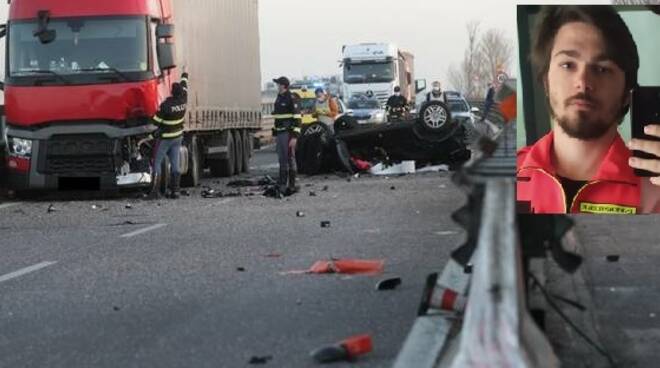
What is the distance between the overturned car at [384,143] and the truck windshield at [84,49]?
237 inches

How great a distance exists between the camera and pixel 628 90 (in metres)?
6.57

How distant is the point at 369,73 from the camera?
42500mm

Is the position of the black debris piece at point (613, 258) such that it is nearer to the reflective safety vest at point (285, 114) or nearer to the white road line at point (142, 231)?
the white road line at point (142, 231)

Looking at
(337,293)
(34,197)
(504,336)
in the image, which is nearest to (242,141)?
(34,197)

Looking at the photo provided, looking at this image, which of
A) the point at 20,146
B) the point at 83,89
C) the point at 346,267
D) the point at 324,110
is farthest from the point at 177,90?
the point at 324,110

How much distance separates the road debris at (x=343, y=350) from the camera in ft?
20.2

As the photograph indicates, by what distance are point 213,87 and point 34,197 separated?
492cm

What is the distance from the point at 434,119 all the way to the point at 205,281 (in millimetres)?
13332

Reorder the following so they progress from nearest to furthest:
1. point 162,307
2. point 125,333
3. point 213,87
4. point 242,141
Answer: point 125,333 < point 162,307 < point 213,87 < point 242,141

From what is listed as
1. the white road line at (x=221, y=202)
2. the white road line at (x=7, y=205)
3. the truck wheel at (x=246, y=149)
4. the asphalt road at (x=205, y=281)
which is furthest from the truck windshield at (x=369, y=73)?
the asphalt road at (x=205, y=281)

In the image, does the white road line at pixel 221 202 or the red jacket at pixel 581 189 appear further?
the white road line at pixel 221 202

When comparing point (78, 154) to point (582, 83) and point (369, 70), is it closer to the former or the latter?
point (582, 83)

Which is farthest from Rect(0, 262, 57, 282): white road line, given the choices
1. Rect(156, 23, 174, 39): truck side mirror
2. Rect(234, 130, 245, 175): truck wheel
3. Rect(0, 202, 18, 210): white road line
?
Rect(234, 130, 245, 175): truck wheel

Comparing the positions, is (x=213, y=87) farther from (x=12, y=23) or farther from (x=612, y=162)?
(x=612, y=162)
